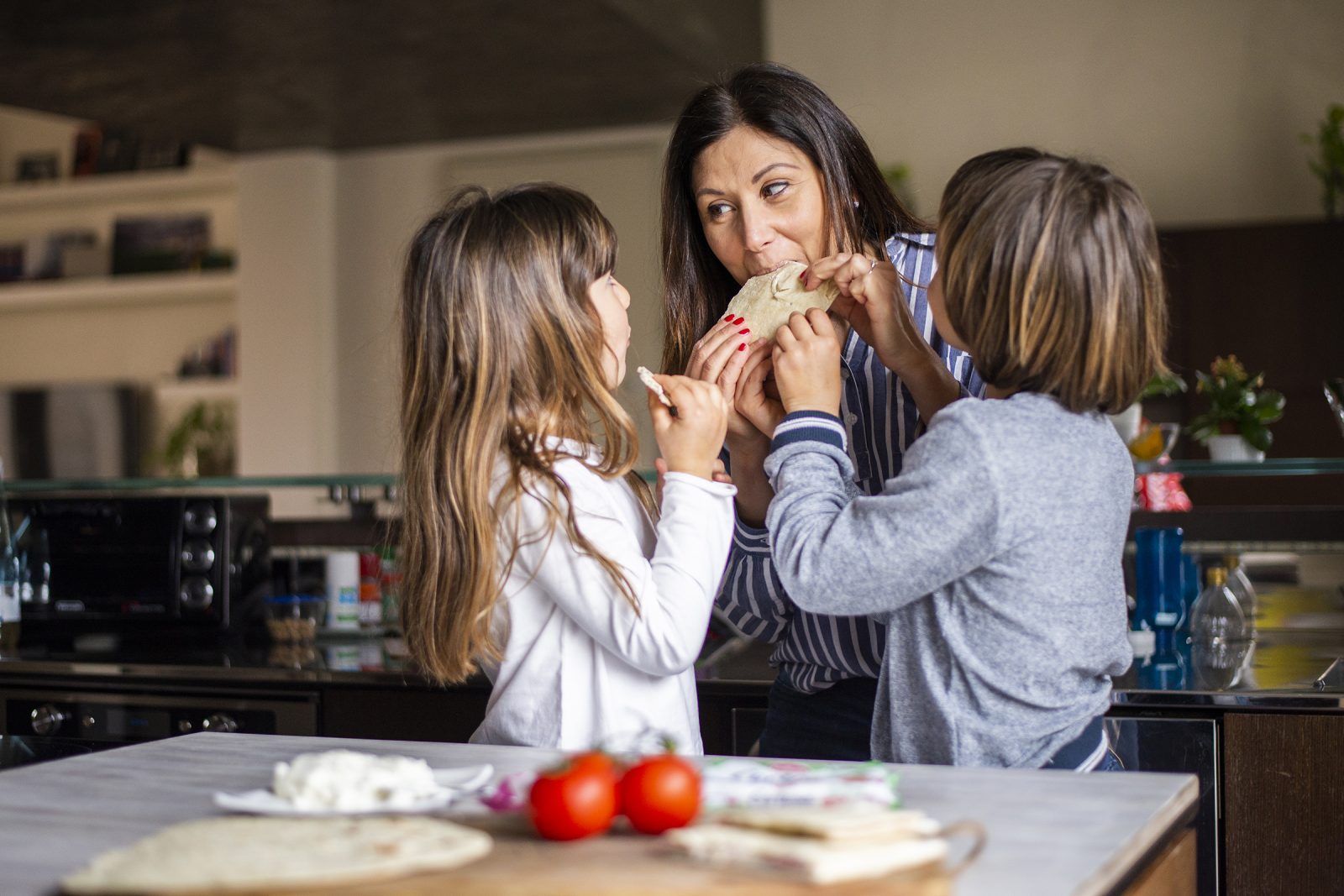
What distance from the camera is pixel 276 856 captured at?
2.91 ft

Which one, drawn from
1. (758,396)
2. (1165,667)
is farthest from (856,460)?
(1165,667)

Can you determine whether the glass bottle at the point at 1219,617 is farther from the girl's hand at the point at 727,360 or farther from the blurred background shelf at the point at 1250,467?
the girl's hand at the point at 727,360

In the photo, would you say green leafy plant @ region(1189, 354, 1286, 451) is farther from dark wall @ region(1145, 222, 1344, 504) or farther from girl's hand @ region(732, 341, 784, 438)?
dark wall @ region(1145, 222, 1344, 504)

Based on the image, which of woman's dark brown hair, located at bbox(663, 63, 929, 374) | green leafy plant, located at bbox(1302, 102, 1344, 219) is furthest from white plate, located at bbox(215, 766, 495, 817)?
green leafy plant, located at bbox(1302, 102, 1344, 219)

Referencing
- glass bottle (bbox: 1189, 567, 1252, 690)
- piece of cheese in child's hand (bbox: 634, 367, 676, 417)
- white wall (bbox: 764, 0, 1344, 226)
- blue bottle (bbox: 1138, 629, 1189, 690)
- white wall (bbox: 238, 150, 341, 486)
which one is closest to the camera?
piece of cheese in child's hand (bbox: 634, 367, 676, 417)

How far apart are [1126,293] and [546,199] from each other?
0.63m

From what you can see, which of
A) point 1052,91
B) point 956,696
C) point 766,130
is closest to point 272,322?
point 1052,91

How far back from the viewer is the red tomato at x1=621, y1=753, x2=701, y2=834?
93 cm

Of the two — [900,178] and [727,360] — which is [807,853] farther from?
[900,178]

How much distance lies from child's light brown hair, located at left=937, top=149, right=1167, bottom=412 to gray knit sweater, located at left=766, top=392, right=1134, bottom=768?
0.14ft

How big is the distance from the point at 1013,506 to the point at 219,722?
1.52m

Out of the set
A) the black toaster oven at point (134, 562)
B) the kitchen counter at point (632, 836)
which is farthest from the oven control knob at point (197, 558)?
the kitchen counter at point (632, 836)

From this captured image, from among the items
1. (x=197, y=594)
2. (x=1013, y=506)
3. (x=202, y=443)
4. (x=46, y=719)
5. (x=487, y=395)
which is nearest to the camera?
(x=1013, y=506)

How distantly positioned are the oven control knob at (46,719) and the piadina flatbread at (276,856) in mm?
1498
